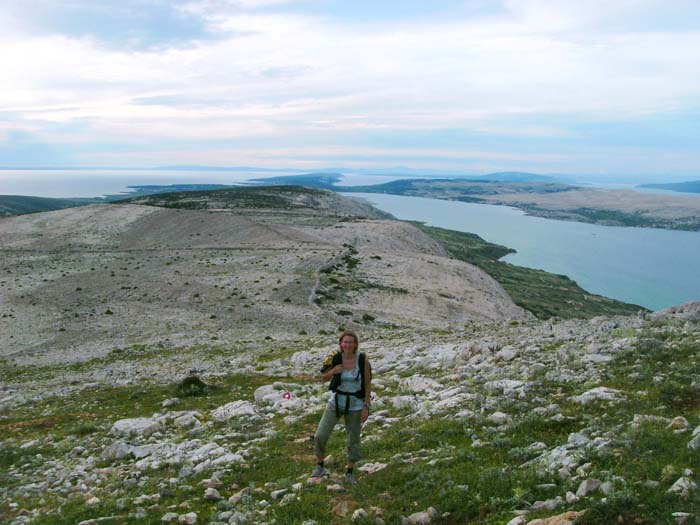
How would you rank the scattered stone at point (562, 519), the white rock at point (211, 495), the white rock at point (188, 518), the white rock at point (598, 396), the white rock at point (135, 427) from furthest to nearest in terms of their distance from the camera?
the white rock at point (135, 427) < the white rock at point (598, 396) < the white rock at point (211, 495) < the white rock at point (188, 518) < the scattered stone at point (562, 519)

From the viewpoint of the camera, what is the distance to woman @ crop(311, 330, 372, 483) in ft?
32.4

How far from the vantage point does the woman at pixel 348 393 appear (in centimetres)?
987

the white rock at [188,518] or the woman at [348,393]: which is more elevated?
the woman at [348,393]

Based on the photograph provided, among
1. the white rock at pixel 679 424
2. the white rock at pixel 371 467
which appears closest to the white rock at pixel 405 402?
the white rock at pixel 371 467

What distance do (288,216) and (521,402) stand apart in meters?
96.2

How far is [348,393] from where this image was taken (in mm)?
9914

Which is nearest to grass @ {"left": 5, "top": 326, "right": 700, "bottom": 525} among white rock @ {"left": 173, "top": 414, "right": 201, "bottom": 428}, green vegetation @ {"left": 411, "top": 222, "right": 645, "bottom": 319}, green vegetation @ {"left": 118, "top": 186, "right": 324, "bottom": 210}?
white rock @ {"left": 173, "top": 414, "right": 201, "bottom": 428}

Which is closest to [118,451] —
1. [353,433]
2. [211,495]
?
[211,495]

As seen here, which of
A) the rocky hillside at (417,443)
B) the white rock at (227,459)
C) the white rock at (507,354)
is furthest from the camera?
the white rock at (507,354)

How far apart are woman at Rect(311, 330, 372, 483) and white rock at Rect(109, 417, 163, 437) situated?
6.36 m

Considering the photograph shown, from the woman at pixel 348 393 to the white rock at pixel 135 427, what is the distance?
6361 mm

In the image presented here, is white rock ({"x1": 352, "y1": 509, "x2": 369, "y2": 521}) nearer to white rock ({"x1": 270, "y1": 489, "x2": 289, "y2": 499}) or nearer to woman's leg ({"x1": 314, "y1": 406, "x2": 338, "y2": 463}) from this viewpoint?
white rock ({"x1": 270, "y1": 489, "x2": 289, "y2": 499})

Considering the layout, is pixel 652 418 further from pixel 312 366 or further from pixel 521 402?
pixel 312 366

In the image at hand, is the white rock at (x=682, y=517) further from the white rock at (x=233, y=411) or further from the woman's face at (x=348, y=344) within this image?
the white rock at (x=233, y=411)
